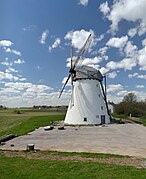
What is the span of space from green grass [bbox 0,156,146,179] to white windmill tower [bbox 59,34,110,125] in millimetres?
24154

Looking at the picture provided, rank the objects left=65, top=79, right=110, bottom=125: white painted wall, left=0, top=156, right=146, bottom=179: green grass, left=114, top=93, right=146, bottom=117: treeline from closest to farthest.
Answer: left=0, top=156, right=146, bottom=179: green grass < left=65, top=79, right=110, bottom=125: white painted wall < left=114, top=93, right=146, bottom=117: treeline

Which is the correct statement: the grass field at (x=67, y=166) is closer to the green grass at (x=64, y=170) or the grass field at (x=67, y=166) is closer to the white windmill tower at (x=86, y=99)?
the green grass at (x=64, y=170)

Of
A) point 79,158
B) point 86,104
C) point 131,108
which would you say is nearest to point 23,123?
point 86,104

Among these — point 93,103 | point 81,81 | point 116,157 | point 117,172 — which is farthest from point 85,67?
point 117,172

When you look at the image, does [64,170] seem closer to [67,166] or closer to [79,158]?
[67,166]

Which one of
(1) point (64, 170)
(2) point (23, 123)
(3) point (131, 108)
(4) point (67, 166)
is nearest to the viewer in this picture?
(1) point (64, 170)

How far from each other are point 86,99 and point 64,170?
2626 cm

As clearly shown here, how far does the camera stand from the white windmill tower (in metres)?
35.1

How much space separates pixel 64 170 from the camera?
9.48 m

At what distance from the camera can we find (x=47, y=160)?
1141 cm

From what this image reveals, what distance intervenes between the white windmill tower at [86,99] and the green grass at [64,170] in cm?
2415

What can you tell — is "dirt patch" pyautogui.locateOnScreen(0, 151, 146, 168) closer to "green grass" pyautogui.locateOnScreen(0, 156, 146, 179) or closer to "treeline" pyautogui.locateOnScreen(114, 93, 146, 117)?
"green grass" pyautogui.locateOnScreen(0, 156, 146, 179)

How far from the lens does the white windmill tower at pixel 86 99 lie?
35125 mm

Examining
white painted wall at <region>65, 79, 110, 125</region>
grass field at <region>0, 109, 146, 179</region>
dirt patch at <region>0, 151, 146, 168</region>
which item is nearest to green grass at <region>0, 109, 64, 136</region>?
white painted wall at <region>65, 79, 110, 125</region>
